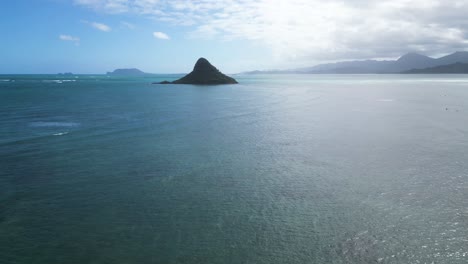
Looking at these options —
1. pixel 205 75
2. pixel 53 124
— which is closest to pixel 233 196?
pixel 53 124

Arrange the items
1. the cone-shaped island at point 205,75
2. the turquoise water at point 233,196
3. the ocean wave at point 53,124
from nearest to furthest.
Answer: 1. the turquoise water at point 233,196
2. the ocean wave at point 53,124
3. the cone-shaped island at point 205,75

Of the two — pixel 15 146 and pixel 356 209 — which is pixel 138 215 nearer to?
pixel 356 209

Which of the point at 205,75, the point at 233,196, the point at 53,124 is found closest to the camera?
the point at 233,196

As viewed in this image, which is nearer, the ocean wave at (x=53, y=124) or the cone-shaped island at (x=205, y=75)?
the ocean wave at (x=53, y=124)

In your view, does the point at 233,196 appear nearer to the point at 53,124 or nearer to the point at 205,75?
the point at 53,124

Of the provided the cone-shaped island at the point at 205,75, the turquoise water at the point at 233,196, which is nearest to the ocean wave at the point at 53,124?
the turquoise water at the point at 233,196

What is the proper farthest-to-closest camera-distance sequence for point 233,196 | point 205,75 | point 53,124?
point 205,75, point 53,124, point 233,196

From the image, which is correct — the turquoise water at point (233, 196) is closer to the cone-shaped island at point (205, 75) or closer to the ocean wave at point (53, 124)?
the ocean wave at point (53, 124)

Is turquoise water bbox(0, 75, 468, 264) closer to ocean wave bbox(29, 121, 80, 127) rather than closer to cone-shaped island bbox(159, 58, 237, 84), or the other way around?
ocean wave bbox(29, 121, 80, 127)

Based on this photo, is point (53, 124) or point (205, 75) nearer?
point (53, 124)

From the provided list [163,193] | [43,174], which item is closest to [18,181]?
[43,174]

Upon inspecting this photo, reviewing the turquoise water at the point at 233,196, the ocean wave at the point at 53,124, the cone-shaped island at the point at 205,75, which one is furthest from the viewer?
the cone-shaped island at the point at 205,75
